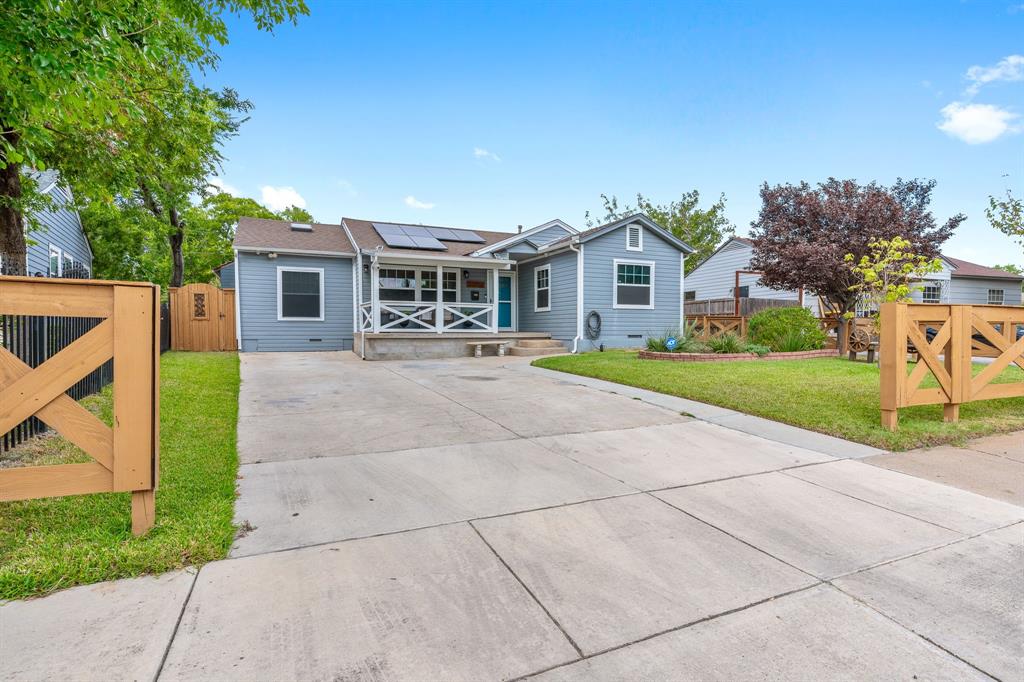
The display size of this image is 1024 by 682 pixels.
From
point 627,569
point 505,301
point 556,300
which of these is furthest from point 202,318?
point 627,569

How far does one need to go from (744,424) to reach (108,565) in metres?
5.41

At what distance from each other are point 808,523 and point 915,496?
110cm

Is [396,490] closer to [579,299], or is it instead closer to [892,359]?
[892,359]

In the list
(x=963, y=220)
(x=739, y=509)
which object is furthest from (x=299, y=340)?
(x=963, y=220)

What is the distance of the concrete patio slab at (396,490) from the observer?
109 inches

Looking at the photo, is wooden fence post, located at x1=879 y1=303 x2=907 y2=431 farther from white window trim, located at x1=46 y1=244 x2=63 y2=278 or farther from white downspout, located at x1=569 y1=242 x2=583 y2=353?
white window trim, located at x1=46 y1=244 x2=63 y2=278

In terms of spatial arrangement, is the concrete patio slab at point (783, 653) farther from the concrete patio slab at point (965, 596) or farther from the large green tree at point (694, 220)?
the large green tree at point (694, 220)

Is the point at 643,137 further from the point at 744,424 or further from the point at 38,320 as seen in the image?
the point at 38,320

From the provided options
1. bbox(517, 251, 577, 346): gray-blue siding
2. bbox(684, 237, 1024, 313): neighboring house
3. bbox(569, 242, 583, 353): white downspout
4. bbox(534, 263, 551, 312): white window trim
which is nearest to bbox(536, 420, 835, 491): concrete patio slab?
bbox(569, 242, 583, 353): white downspout

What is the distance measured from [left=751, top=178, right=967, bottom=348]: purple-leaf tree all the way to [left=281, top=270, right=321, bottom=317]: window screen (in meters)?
12.9

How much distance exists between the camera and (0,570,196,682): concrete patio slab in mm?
1606

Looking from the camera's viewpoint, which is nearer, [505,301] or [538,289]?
[538,289]

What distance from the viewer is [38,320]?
428 cm

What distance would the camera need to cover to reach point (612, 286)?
570 inches
